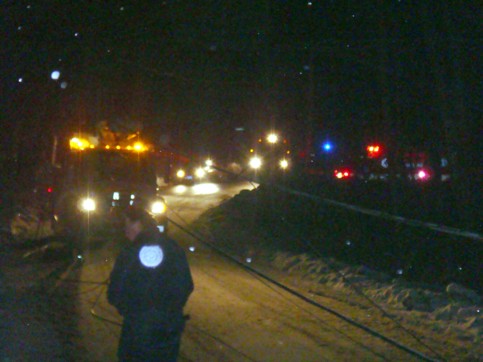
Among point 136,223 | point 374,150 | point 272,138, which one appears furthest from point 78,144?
point 272,138

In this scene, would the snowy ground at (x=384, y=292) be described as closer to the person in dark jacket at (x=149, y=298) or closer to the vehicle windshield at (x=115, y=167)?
the vehicle windshield at (x=115, y=167)

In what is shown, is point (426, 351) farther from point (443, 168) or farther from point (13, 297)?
point (443, 168)

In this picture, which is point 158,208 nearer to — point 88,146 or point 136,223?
point 88,146

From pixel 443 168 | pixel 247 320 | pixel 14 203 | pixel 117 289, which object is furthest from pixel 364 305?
pixel 14 203

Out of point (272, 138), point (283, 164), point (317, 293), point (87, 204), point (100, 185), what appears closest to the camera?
point (317, 293)

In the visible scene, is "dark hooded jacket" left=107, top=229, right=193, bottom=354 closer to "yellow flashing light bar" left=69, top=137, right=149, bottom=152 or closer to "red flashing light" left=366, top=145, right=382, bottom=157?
"yellow flashing light bar" left=69, top=137, right=149, bottom=152

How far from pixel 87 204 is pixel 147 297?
11.1 meters

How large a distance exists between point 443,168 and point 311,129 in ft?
20.3

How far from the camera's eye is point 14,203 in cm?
2269

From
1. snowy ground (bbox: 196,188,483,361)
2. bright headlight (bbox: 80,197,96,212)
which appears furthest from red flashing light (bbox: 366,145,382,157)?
bright headlight (bbox: 80,197,96,212)

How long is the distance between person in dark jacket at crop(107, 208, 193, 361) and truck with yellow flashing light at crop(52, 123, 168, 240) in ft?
32.6

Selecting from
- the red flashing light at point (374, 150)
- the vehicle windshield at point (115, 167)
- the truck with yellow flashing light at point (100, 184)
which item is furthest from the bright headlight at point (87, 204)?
the red flashing light at point (374, 150)

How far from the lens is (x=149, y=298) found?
4.44 meters

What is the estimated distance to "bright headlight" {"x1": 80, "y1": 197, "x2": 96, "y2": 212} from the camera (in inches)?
595
